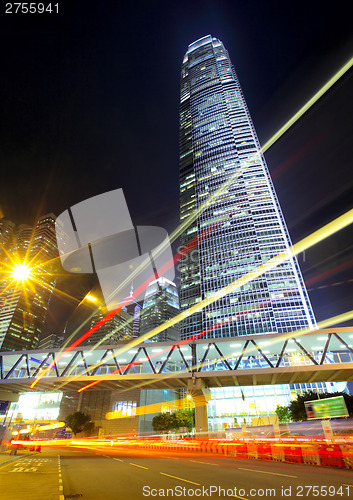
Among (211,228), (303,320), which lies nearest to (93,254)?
(303,320)

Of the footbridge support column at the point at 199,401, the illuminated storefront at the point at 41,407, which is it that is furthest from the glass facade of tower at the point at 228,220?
the footbridge support column at the point at 199,401

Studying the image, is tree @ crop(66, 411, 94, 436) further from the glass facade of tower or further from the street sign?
the street sign

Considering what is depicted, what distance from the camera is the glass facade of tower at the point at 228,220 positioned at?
322 ft

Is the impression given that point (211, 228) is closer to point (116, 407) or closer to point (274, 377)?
point (116, 407)

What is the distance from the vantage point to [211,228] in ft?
412

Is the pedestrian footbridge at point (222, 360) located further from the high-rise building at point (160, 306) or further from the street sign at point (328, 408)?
the high-rise building at point (160, 306)

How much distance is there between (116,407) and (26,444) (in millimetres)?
36759

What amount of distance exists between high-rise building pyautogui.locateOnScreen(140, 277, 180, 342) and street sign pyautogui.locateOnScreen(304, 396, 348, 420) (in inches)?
6002

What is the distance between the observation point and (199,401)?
27.1 m

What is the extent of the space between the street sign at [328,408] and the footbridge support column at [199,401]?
10576 mm

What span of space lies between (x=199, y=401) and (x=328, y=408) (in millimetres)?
13354

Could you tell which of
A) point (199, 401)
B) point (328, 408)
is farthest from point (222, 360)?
point (328, 408)

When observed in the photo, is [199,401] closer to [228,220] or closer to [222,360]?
[222,360]

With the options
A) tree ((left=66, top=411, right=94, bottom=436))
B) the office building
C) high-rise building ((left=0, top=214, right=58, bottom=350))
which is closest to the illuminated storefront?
tree ((left=66, top=411, right=94, bottom=436))
